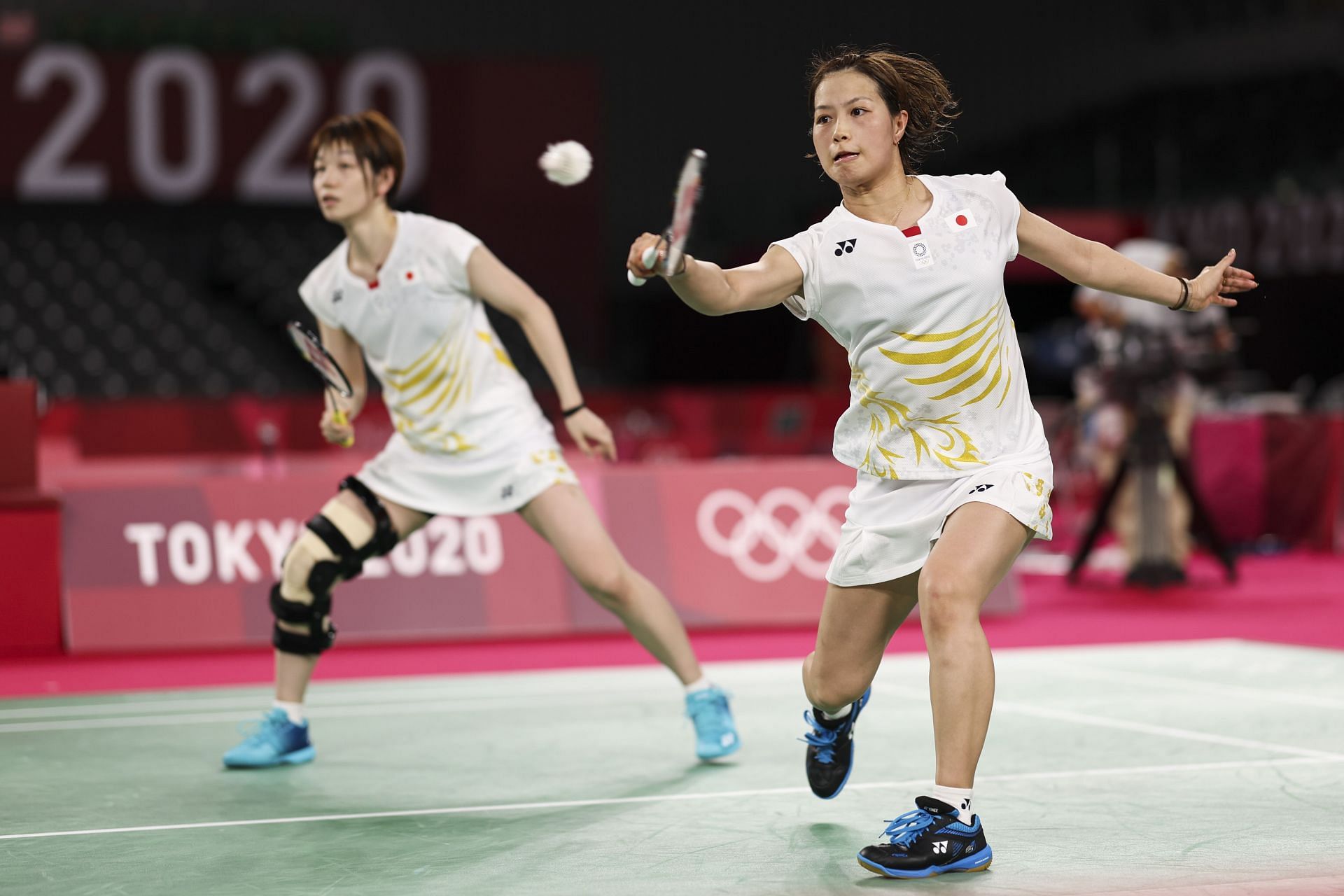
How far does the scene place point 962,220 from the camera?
3.93 metres

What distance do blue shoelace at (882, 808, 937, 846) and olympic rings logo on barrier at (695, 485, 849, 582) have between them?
17.0 feet

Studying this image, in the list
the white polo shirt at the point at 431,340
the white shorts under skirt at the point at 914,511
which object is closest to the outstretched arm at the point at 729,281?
the white shorts under skirt at the point at 914,511

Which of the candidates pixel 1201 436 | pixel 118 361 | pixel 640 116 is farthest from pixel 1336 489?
pixel 118 361

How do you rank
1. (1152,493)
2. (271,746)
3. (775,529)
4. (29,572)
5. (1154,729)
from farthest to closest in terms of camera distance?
1. (1152,493)
2. (775,529)
3. (29,572)
4. (1154,729)
5. (271,746)

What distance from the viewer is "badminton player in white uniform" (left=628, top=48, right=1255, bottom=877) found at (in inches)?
146

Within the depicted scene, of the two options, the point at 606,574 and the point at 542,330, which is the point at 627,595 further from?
the point at 542,330

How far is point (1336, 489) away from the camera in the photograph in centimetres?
1323

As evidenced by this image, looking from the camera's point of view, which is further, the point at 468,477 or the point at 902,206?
the point at 468,477

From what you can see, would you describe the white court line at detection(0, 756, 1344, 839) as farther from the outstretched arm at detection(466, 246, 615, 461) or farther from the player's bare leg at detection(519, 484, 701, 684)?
the outstretched arm at detection(466, 246, 615, 461)

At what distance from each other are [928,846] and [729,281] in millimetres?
1236

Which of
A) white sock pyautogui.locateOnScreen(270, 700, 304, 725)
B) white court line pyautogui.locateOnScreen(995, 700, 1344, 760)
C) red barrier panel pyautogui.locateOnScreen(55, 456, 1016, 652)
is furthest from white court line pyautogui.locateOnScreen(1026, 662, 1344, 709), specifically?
white sock pyautogui.locateOnScreen(270, 700, 304, 725)

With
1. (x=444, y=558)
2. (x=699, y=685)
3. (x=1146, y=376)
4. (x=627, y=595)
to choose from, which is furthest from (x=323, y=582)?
(x=1146, y=376)

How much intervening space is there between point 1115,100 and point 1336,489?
9615 mm

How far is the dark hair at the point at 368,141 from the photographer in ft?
17.3
